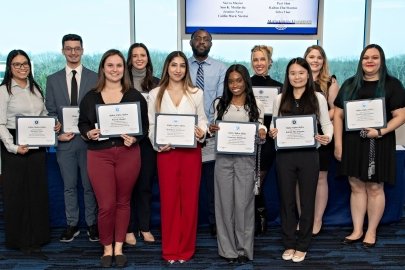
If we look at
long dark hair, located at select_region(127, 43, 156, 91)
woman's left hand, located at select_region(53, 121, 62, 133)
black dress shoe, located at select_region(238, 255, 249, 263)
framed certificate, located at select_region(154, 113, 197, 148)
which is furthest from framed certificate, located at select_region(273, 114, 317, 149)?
woman's left hand, located at select_region(53, 121, 62, 133)

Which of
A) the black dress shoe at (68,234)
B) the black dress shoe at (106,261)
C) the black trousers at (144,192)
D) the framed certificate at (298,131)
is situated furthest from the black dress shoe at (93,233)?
the framed certificate at (298,131)

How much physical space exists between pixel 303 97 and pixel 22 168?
214 cm

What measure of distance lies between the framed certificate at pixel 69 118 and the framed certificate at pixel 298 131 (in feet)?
5.09

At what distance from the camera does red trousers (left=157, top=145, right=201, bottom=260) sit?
119 inches

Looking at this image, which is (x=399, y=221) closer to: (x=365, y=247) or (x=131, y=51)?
(x=365, y=247)

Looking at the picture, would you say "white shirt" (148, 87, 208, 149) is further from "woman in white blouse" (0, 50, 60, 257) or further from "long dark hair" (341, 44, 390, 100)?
"long dark hair" (341, 44, 390, 100)

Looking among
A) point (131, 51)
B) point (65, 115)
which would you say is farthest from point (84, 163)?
point (131, 51)

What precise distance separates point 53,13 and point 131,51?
2.32 m

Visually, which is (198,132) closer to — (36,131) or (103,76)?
(103,76)

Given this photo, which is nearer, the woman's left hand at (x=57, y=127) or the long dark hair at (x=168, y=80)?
the long dark hair at (x=168, y=80)

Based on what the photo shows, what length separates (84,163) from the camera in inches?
135

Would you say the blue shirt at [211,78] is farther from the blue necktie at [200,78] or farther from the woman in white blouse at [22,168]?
the woman in white blouse at [22,168]

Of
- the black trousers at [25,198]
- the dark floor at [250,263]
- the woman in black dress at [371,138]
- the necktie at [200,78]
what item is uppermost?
the necktie at [200,78]

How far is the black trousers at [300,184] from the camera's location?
9.91 ft
